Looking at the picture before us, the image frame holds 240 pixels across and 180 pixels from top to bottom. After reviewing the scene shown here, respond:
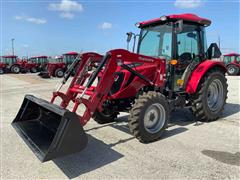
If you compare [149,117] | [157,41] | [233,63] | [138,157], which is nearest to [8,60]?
[233,63]

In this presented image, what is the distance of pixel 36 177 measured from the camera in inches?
128

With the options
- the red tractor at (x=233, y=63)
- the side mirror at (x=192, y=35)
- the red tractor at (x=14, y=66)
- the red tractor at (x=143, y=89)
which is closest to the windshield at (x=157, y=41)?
the red tractor at (x=143, y=89)

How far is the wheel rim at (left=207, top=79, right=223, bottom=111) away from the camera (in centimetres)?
600

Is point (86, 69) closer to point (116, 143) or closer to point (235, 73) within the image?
point (116, 143)

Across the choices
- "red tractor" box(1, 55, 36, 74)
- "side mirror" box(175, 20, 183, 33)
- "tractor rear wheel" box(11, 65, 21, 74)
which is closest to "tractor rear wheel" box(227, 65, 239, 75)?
"side mirror" box(175, 20, 183, 33)

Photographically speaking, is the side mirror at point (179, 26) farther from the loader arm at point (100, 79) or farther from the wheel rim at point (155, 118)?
the wheel rim at point (155, 118)

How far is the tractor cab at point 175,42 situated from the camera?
17.1 ft

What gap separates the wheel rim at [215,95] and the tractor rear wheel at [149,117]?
1.96m

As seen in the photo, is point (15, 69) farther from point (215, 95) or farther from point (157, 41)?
point (215, 95)

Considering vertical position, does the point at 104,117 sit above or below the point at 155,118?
below

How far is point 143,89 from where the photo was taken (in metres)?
5.05

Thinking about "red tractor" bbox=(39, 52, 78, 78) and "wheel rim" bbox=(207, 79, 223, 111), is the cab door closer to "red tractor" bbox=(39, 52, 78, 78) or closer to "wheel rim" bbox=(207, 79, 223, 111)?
"wheel rim" bbox=(207, 79, 223, 111)

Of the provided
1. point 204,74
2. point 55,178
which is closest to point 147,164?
point 55,178

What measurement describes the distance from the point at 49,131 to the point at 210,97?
3972 mm
